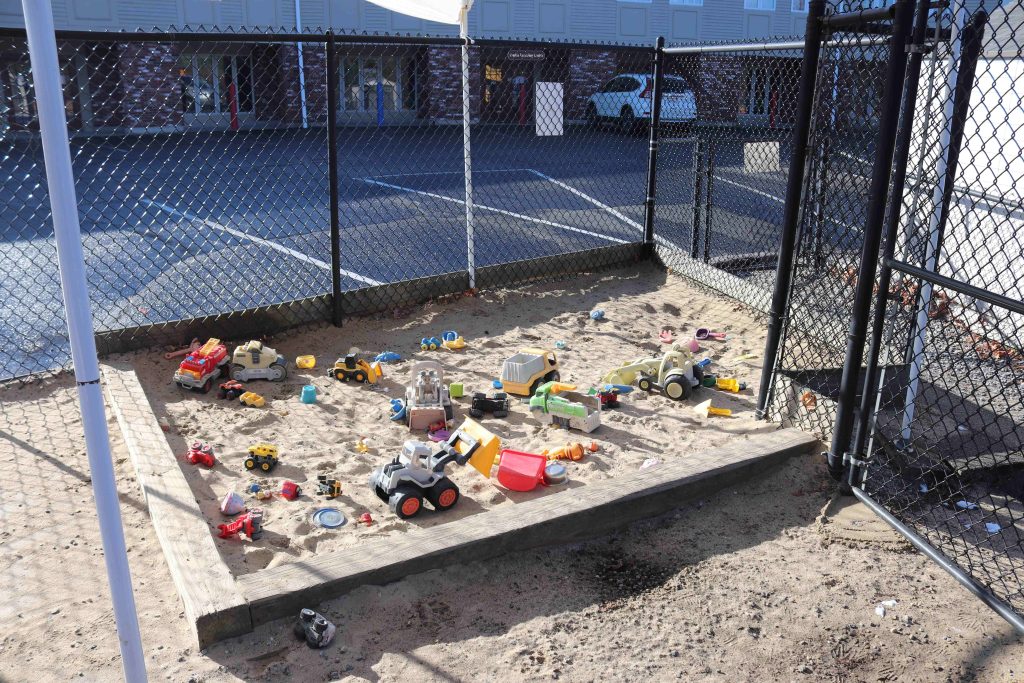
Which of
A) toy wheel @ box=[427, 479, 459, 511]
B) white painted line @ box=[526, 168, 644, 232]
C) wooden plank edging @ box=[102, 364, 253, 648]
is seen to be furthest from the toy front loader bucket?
white painted line @ box=[526, 168, 644, 232]

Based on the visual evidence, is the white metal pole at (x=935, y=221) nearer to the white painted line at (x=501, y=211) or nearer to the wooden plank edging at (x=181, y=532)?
the wooden plank edging at (x=181, y=532)

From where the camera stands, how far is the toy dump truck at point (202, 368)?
211 inches

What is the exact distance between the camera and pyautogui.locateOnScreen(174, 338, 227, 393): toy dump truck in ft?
17.6

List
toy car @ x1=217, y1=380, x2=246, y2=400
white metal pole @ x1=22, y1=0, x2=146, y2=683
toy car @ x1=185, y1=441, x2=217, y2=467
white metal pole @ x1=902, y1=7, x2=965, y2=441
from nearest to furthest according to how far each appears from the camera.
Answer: white metal pole @ x1=22, y1=0, x2=146, y2=683 < white metal pole @ x1=902, y1=7, x2=965, y2=441 < toy car @ x1=185, y1=441, x2=217, y2=467 < toy car @ x1=217, y1=380, x2=246, y2=400

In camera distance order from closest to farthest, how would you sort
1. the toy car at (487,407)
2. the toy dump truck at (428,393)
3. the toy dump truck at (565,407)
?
the toy dump truck at (565,407), the toy dump truck at (428,393), the toy car at (487,407)

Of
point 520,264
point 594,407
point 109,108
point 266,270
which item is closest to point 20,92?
point 109,108

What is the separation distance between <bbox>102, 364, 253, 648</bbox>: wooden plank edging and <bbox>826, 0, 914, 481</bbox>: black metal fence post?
113 inches

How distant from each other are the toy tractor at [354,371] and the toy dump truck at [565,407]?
112 cm

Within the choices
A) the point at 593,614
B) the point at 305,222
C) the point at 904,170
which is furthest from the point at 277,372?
the point at 305,222

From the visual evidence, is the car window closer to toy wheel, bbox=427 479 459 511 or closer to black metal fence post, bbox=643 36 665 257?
black metal fence post, bbox=643 36 665 257

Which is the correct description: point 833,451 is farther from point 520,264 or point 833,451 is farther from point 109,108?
point 109,108

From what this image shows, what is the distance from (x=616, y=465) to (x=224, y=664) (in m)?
2.27

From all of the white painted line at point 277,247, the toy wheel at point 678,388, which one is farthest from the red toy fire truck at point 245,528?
the white painted line at point 277,247

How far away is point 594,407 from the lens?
5.06m
